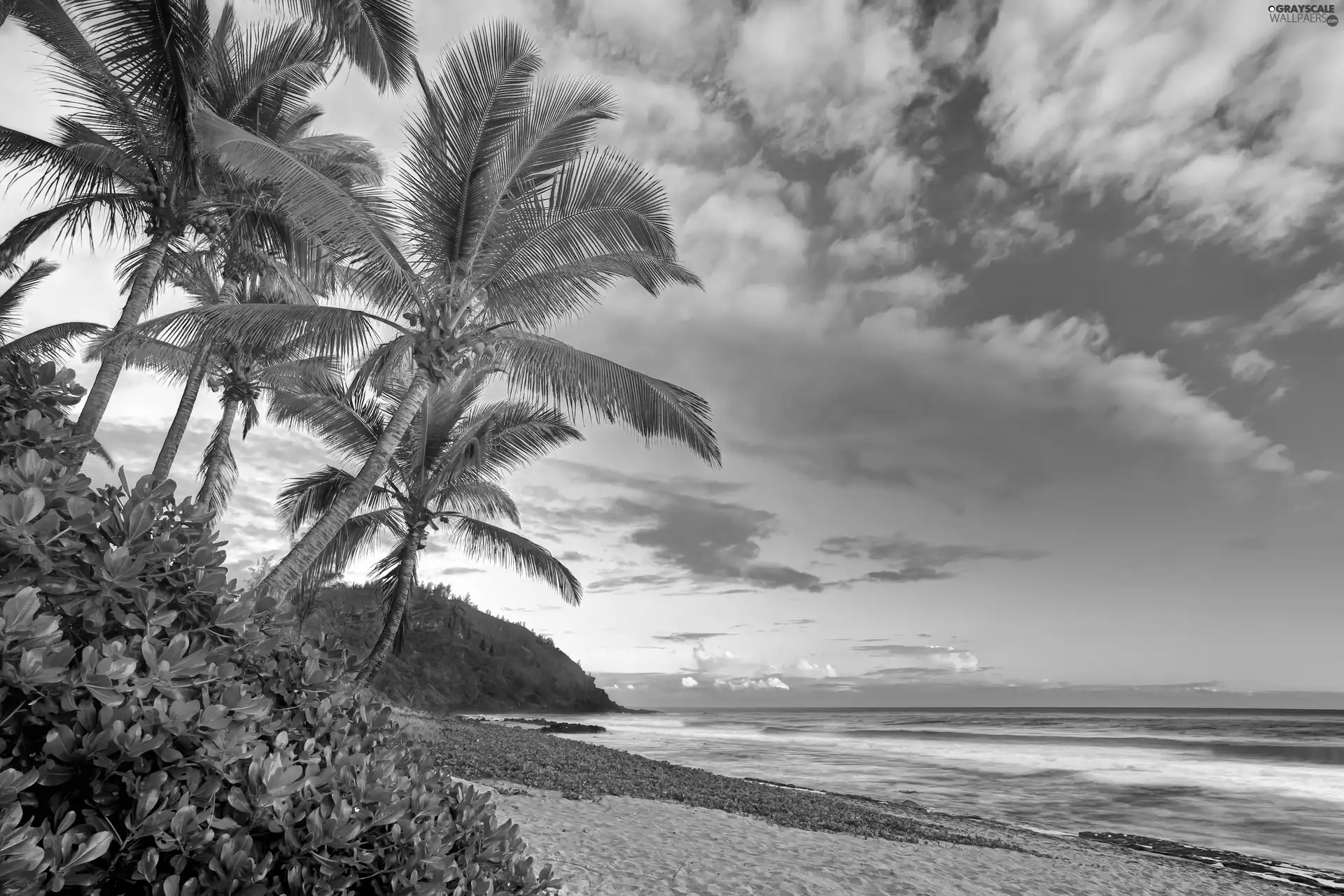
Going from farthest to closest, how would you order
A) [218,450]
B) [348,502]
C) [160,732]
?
1. [218,450]
2. [348,502]
3. [160,732]

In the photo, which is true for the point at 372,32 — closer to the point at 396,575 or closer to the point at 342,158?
the point at 342,158

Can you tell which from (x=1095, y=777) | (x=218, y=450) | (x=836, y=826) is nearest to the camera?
(x=836, y=826)

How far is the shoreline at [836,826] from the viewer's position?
8.41 m

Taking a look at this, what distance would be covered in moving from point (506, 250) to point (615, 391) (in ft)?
8.02

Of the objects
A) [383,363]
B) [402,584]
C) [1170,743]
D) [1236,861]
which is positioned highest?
[383,363]

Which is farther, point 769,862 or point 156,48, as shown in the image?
point 156,48

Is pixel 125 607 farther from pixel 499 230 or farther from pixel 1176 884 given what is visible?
pixel 1176 884

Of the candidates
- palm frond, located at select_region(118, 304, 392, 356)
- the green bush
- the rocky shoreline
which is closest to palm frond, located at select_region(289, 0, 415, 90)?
palm frond, located at select_region(118, 304, 392, 356)

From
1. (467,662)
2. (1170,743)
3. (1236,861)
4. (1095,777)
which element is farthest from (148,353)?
(467,662)

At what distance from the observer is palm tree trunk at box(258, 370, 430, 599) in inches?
311

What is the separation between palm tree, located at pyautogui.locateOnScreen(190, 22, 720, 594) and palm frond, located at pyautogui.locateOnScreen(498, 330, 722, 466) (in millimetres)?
18

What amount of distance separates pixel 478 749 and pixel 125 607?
1539cm

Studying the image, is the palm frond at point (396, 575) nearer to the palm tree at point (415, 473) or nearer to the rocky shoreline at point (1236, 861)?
the palm tree at point (415, 473)

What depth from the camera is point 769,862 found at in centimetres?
708
